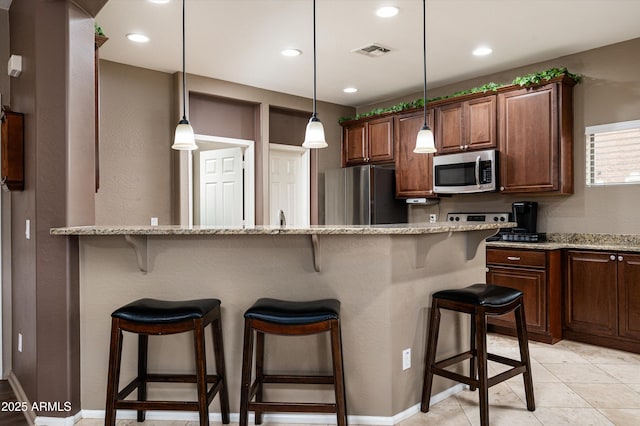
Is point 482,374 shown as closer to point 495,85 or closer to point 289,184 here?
point 495,85

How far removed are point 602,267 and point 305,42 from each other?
10.4ft

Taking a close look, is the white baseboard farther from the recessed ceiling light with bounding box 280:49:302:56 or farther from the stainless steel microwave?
the recessed ceiling light with bounding box 280:49:302:56

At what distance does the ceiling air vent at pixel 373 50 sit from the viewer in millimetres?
3986

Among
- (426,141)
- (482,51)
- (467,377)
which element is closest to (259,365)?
(467,377)

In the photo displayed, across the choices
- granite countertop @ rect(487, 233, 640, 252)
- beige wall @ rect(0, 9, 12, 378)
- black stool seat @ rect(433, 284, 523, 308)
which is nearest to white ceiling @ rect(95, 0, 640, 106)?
beige wall @ rect(0, 9, 12, 378)

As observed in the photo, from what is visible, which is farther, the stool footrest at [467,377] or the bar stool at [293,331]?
the stool footrest at [467,377]

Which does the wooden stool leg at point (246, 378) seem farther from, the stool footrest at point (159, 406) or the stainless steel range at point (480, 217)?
the stainless steel range at point (480, 217)

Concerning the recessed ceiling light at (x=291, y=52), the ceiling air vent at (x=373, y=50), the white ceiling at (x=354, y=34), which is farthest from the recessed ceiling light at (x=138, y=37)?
the ceiling air vent at (x=373, y=50)

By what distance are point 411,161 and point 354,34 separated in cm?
198

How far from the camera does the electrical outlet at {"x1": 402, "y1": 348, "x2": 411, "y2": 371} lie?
8.27ft

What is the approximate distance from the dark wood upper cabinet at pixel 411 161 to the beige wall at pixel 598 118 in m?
1.06

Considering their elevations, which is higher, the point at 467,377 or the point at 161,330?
the point at 161,330

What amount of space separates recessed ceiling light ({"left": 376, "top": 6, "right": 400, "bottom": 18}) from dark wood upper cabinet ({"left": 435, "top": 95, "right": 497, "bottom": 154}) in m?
1.72

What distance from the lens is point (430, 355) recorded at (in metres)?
2.56
